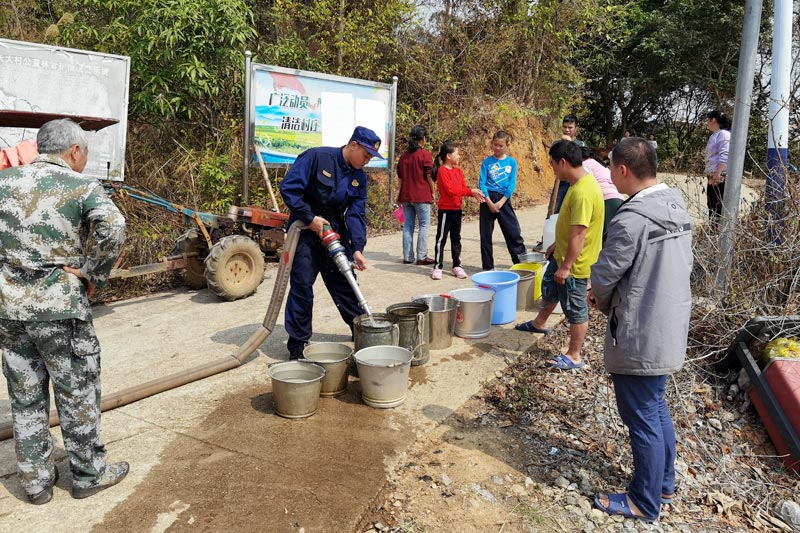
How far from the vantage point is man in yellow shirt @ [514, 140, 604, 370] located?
4340mm

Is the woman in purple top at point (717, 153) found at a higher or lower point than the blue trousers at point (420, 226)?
higher

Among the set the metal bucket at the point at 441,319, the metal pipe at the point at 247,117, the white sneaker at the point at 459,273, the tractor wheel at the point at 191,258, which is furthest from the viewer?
the metal pipe at the point at 247,117

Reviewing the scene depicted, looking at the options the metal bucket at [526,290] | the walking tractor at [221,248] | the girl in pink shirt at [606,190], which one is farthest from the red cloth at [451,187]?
the walking tractor at [221,248]

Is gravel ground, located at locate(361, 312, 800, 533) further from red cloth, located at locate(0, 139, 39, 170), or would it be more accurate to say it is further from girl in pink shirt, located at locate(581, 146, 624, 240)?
red cloth, located at locate(0, 139, 39, 170)

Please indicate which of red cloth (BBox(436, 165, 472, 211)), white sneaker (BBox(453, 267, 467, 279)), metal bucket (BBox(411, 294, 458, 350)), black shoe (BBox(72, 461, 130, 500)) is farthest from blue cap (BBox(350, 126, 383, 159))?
white sneaker (BBox(453, 267, 467, 279))

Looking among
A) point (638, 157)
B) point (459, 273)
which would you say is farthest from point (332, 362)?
point (459, 273)

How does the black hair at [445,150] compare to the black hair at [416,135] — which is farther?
the black hair at [416,135]

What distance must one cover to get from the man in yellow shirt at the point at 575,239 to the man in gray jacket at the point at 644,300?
1.43 meters

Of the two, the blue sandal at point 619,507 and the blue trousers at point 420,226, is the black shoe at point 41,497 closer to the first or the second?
the blue sandal at point 619,507

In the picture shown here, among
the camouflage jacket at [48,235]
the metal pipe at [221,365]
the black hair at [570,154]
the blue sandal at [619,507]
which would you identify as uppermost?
the black hair at [570,154]

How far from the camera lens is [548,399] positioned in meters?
4.20

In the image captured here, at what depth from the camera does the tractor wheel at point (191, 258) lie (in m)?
6.64

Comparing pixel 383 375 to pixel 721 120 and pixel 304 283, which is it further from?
pixel 721 120

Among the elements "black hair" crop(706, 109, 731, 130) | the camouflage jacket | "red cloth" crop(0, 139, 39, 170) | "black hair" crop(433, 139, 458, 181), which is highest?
"black hair" crop(706, 109, 731, 130)
